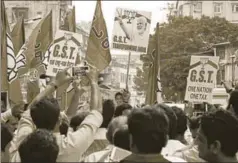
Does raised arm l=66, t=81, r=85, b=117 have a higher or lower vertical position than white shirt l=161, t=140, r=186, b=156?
higher

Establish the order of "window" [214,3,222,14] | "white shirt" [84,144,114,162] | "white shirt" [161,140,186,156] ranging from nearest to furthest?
"white shirt" [84,144,114,162], "white shirt" [161,140,186,156], "window" [214,3,222,14]

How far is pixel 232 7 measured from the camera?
219 ft

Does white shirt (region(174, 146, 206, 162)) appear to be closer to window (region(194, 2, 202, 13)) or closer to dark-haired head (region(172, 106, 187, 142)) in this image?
dark-haired head (region(172, 106, 187, 142))

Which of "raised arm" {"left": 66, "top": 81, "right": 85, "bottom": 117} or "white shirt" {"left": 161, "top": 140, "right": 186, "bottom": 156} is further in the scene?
"raised arm" {"left": 66, "top": 81, "right": 85, "bottom": 117}

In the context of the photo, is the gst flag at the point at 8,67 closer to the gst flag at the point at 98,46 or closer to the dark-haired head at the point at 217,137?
the gst flag at the point at 98,46

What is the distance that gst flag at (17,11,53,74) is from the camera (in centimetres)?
1189

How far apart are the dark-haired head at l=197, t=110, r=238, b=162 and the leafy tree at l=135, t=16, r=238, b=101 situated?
3990 centimetres

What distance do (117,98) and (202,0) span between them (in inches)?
2395

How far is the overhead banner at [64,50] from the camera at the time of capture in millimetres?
10492

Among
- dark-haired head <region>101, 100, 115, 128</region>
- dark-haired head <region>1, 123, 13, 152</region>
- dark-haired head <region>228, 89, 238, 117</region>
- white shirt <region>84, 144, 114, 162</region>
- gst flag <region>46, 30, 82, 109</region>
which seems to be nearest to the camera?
white shirt <region>84, 144, 114, 162</region>

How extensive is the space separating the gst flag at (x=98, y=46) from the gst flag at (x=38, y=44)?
149 cm

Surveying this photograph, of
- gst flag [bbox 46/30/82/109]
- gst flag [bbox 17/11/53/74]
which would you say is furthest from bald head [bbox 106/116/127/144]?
gst flag [bbox 17/11/53/74]

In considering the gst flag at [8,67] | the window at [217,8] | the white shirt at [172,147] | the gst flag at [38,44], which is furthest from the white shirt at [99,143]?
the window at [217,8]

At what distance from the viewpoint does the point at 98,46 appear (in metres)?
10.4
